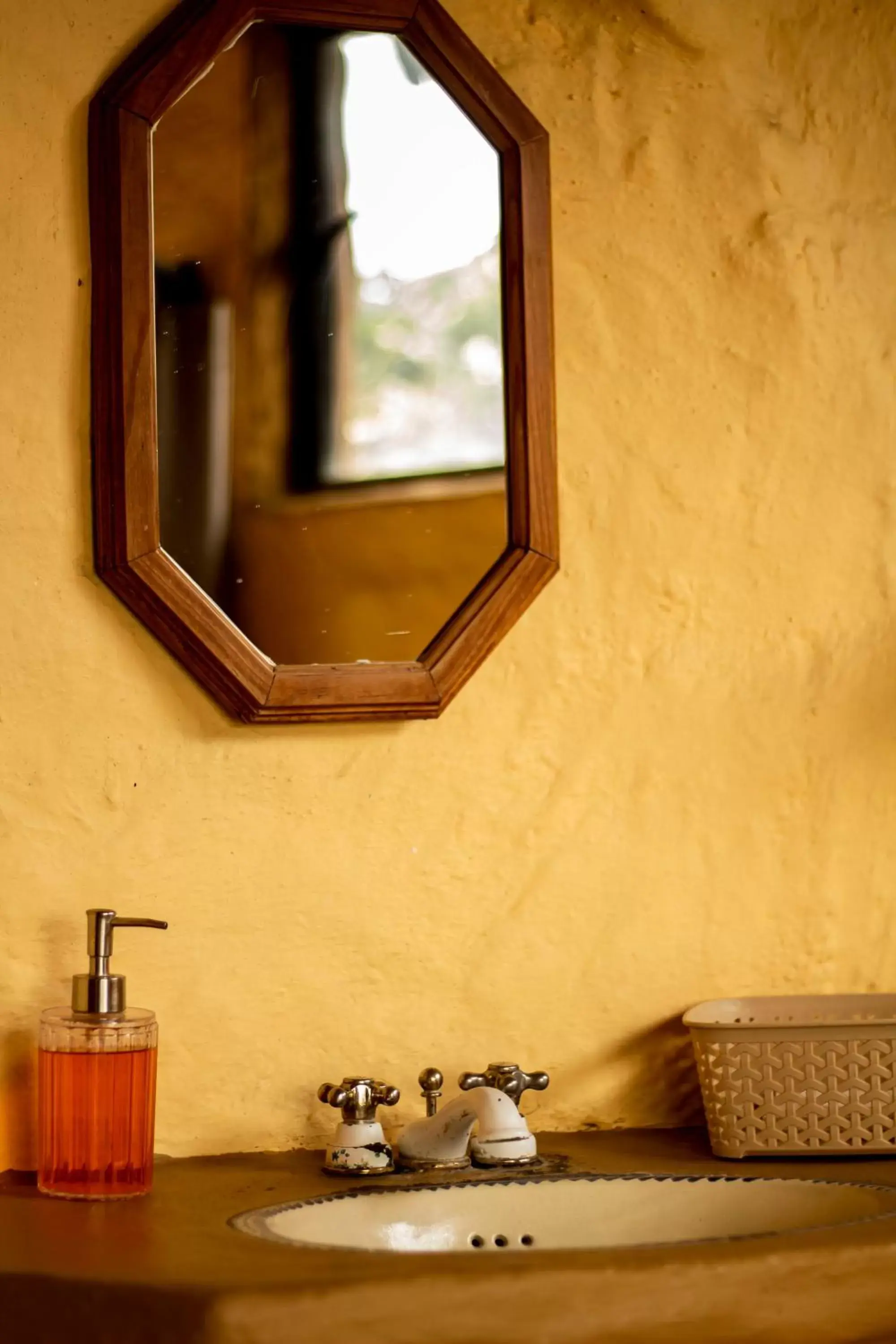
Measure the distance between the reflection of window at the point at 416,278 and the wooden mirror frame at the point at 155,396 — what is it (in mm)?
17

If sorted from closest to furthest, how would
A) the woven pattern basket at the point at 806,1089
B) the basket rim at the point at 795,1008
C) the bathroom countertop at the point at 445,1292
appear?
the bathroom countertop at the point at 445,1292, the woven pattern basket at the point at 806,1089, the basket rim at the point at 795,1008

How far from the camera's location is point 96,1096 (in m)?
1.04

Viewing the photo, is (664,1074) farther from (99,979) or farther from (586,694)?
(99,979)

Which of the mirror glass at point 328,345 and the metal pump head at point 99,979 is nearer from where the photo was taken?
the metal pump head at point 99,979

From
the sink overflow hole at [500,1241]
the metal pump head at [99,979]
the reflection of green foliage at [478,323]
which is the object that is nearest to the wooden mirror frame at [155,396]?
the reflection of green foliage at [478,323]

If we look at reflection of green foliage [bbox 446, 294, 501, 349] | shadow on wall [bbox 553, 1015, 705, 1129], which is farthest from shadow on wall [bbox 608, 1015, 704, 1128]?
reflection of green foliage [bbox 446, 294, 501, 349]

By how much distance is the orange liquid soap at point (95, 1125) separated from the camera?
104 cm

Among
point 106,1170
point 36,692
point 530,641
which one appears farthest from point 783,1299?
point 36,692

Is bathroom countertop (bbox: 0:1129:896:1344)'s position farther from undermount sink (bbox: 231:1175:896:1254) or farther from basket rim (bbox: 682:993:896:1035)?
basket rim (bbox: 682:993:896:1035)

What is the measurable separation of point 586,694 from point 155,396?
44 cm

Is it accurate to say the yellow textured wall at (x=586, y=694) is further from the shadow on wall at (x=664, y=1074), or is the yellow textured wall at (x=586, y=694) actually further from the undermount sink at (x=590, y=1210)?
the undermount sink at (x=590, y=1210)

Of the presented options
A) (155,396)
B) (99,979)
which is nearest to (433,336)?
(155,396)

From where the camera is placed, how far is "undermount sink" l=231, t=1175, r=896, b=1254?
1.04m

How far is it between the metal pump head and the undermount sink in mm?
207
